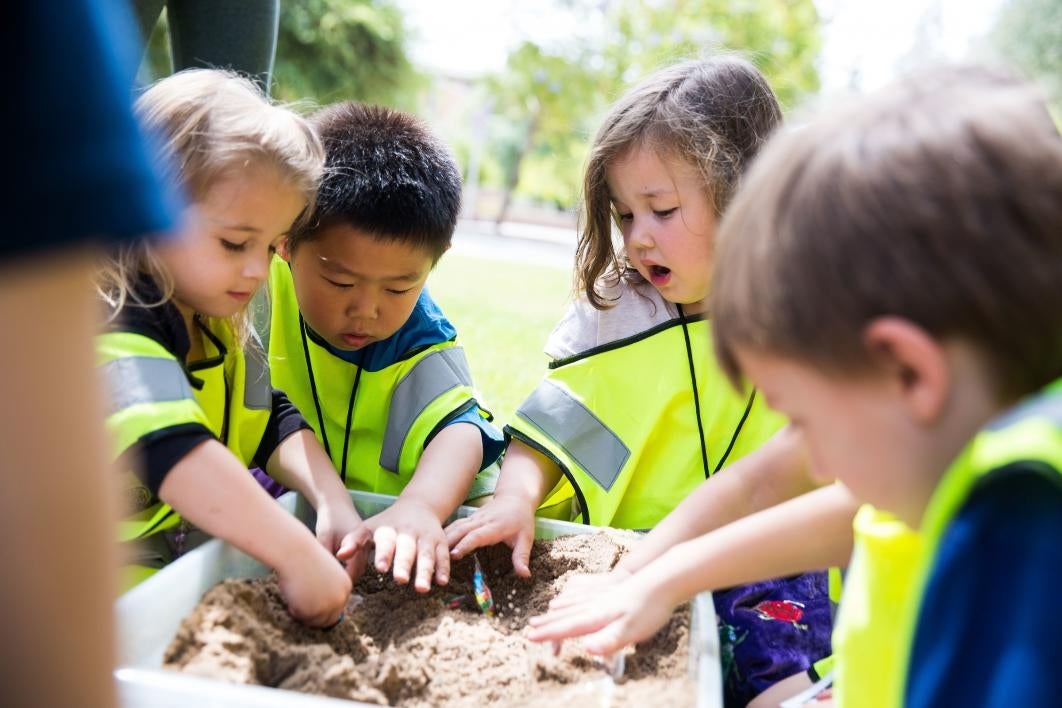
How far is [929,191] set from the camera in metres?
0.67

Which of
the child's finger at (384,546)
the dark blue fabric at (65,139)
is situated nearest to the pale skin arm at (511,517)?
the child's finger at (384,546)

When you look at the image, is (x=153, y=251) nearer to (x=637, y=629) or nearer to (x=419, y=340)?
(x=419, y=340)

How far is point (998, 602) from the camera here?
614 mm

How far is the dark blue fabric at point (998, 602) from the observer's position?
0.59 metres

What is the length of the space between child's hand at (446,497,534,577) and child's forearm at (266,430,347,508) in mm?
204

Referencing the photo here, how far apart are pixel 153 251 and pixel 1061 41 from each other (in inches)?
1012

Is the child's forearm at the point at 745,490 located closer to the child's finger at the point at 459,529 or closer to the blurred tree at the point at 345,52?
the child's finger at the point at 459,529

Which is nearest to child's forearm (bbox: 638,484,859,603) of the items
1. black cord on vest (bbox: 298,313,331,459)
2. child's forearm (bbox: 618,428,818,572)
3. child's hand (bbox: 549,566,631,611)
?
child's hand (bbox: 549,566,631,611)

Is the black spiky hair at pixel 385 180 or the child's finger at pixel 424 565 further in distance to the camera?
the black spiky hair at pixel 385 180

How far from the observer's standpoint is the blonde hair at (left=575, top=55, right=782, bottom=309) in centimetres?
169

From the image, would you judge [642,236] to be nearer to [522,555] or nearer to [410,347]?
[410,347]

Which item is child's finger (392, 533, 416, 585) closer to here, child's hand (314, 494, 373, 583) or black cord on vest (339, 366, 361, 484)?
child's hand (314, 494, 373, 583)

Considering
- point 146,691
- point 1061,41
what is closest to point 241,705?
point 146,691

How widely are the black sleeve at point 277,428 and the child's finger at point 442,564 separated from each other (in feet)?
1.26
